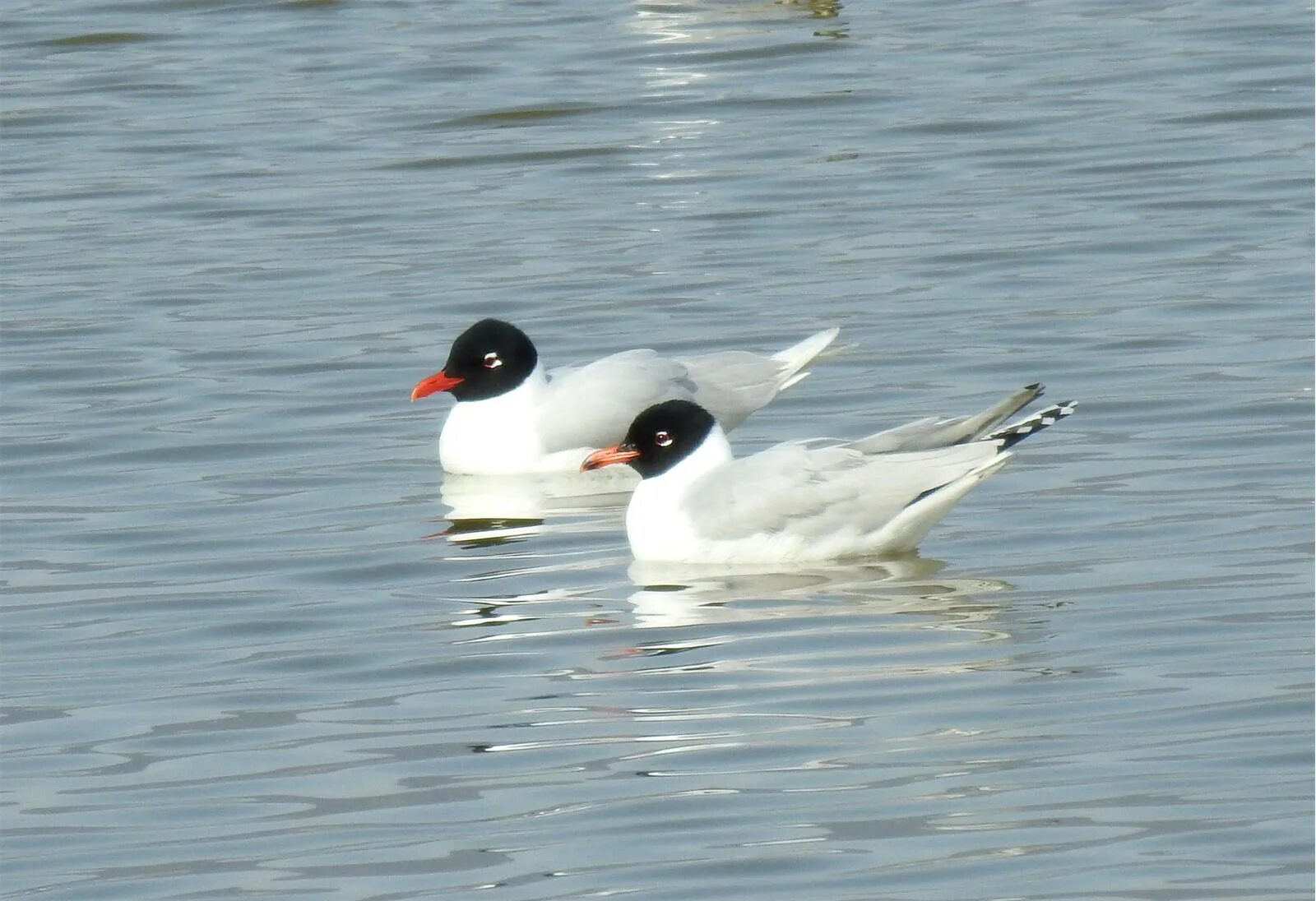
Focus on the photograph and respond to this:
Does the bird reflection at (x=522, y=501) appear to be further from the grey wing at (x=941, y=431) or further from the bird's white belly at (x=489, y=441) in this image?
the grey wing at (x=941, y=431)

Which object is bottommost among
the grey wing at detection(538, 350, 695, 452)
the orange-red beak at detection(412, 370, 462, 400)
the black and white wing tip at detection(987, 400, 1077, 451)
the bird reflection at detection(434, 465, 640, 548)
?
the bird reflection at detection(434, 465, 640, 548)

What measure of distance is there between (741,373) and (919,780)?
487cm

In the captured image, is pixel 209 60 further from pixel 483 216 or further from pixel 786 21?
pixel 483 216

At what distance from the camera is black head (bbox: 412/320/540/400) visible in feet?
38.0

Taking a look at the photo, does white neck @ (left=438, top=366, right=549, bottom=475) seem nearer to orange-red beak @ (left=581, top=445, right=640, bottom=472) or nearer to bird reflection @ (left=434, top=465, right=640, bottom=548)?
bird reflection @ (left=434, top=465, right=640, bottom=548)

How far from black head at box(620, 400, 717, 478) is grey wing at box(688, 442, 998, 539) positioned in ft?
1.31

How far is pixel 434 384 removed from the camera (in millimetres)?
11594

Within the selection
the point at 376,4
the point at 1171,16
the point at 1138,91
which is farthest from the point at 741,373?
the point at 376,4

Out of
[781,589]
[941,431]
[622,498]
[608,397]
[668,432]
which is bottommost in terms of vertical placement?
[622,498]

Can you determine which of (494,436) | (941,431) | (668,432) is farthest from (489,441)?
(941,431)

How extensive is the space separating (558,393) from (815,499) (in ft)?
7.71

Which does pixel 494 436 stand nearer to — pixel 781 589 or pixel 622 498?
pixel 622 498

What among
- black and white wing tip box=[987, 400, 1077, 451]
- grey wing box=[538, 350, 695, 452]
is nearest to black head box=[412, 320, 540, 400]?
grey wing box=[538, 350, 695, 452]

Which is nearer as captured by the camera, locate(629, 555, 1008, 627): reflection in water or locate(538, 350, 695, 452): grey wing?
locate(629, 555, 1008, 627): reflection in water
